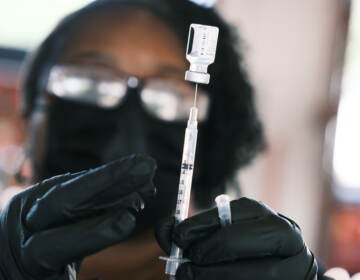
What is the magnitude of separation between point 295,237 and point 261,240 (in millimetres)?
51

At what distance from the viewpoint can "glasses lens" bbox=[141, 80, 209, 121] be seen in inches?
46.6

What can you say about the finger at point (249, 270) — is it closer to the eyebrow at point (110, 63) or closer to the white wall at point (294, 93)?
the eyebrow at point (110, 63)

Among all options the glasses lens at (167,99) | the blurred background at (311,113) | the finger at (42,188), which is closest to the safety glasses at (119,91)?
the glasses lens at (167,99)

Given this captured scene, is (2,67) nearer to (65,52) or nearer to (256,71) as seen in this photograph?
(65,52)

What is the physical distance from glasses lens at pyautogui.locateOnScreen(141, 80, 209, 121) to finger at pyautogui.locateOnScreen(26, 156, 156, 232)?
559mm

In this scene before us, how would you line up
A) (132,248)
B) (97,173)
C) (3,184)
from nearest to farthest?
(97,173) < (132,248) < (3,184)

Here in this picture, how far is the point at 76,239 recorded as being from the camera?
62 centimetres

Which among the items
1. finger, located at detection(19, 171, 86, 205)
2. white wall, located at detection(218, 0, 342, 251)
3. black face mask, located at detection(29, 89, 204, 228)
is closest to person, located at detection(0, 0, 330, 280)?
black face mask, located at detection(29, 89, 204, 228)

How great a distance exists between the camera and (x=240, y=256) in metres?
0.63

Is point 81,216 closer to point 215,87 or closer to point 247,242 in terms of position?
point 247,242

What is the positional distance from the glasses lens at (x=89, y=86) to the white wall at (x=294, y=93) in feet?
3.54

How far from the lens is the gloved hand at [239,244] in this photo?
62cm

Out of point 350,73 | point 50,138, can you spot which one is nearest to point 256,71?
point 350,73

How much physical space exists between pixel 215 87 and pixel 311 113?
3.42ft
